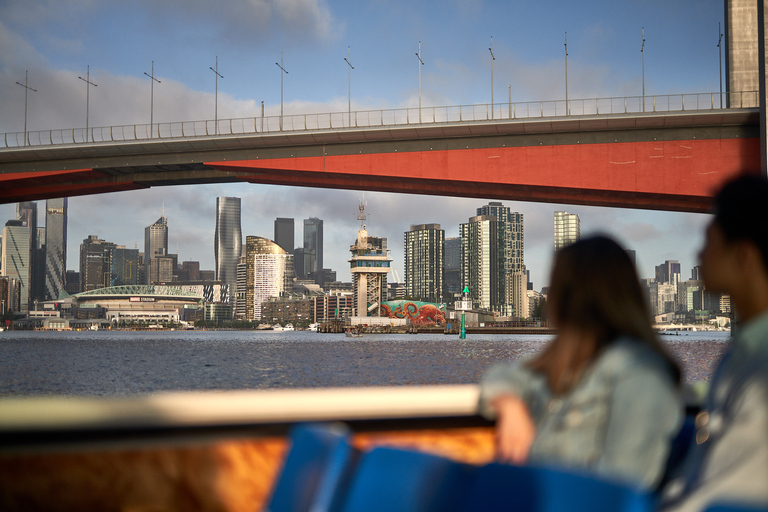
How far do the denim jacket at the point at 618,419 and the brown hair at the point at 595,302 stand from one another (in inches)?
1.2

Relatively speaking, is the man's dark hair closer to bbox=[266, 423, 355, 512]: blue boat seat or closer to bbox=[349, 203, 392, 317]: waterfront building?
bbox=[266, 423, 355, 512]: blue boat seat

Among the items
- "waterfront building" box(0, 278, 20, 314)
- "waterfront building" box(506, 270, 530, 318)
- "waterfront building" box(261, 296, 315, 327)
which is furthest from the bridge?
"waterfront building" box(506, 270, 530, 318)

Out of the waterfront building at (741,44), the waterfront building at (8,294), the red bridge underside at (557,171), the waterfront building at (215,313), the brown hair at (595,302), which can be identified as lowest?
the waterfront building at (215,313)

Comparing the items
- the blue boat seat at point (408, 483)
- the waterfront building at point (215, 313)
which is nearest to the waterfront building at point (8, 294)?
the waterfront building at point (215, 313)

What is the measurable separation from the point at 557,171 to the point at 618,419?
759 inches

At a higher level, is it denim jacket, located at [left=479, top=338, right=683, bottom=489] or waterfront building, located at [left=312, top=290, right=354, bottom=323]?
denim jacket, located at [left=479, top=338, right=683, bottom=489]

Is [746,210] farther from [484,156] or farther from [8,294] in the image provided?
[8,294]

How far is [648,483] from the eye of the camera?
155 centimetres

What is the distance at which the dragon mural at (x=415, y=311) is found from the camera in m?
111

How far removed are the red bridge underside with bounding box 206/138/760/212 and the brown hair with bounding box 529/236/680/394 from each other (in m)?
18.5

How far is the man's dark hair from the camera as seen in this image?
152 centimetres

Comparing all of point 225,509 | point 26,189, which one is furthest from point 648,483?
→ point 26,189

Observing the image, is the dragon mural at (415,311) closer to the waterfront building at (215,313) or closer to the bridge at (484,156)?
the waterfront building at (215,313)

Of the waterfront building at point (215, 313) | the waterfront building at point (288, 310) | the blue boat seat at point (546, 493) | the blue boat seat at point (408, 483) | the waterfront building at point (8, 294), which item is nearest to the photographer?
the blue boat seat at point (546, 493)
